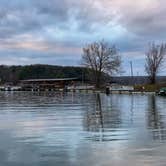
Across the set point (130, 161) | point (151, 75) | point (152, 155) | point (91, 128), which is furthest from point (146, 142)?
point (151, 75)

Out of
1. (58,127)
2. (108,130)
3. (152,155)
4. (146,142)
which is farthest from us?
(58,127)

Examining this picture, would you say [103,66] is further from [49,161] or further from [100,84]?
[49,161]

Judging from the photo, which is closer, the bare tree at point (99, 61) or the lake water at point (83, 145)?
the lake water at point (83, 145)

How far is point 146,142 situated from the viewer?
18.5 meters

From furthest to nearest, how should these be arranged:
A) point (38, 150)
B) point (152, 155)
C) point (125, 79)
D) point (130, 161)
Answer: point (125, 79) < point (38, 150) < point (152, 155) < point (130, 161)

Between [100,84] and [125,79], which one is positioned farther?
[125,79]

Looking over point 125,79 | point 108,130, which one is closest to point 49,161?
point 108,130

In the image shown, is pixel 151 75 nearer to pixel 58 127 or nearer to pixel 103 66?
pixel 103 66

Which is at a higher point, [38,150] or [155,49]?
[155,49]

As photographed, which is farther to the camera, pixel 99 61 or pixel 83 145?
pixel 99 61

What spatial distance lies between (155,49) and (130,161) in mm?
127144

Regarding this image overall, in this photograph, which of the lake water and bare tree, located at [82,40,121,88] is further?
bare tree, located at [82,40,121,88]

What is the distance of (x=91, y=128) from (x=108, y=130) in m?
1.43

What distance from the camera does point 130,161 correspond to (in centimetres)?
1386
